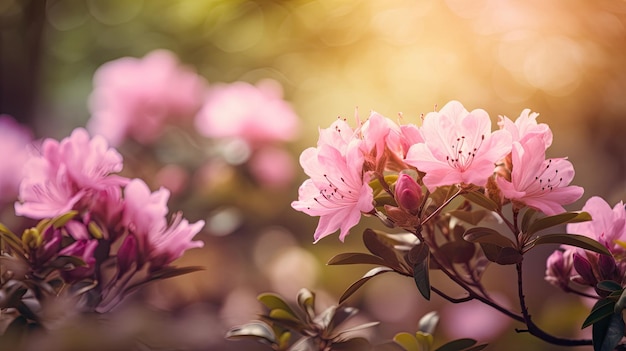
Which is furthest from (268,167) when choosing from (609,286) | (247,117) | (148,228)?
(609,286)

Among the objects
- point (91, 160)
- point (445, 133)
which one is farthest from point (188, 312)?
point (445, 133)

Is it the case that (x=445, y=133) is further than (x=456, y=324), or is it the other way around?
(x=456, y=324)

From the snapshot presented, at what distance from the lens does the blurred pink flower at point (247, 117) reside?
4.53 ft

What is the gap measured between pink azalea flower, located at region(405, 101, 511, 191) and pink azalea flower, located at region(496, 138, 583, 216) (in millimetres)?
20

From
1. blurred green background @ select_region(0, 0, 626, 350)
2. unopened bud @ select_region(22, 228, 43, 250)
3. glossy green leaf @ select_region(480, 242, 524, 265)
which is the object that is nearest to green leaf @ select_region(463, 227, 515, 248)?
glossy green leaf @ select_region(480, 242, 524, 265)

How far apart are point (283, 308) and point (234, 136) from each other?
2.52 ft

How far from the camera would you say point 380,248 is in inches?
24.0

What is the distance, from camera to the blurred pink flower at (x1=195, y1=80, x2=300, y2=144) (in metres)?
1.38

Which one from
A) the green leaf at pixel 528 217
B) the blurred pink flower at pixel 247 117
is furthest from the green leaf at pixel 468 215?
the blurred pink flower at pixel 247 117

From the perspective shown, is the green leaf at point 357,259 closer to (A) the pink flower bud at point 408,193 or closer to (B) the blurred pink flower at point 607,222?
(A) the pink flower bud at point 408,193

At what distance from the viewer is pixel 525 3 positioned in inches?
77.8

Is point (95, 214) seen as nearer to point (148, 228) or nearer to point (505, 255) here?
point (148, 228)

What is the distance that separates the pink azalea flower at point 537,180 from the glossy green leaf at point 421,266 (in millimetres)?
80

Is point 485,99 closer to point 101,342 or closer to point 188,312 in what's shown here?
point 188,312
